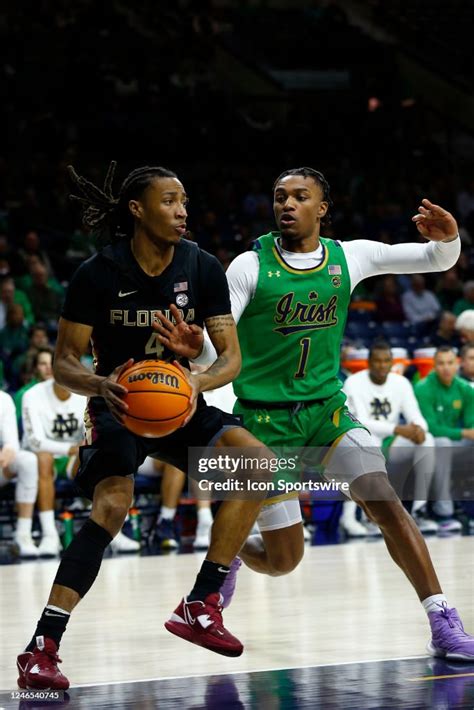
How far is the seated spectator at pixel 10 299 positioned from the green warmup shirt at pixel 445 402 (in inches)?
153

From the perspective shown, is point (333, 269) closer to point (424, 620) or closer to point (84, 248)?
point (424, 620)

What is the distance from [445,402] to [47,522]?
3651 mm

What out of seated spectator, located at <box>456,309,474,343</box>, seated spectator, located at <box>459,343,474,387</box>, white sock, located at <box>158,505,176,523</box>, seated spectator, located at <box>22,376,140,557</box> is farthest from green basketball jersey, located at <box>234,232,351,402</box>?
seated spectator, located at <box>456,309,474,343</box>

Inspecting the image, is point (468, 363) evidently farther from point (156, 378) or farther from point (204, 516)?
Result: point (156, 378)

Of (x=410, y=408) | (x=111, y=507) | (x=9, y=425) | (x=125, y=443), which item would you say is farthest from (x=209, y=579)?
(x=410, y=408)

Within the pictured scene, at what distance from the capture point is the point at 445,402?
10656 mm

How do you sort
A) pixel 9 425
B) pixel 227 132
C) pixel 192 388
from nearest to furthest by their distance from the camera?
pixel 192 388
pixel 9 425
pixel 227 132

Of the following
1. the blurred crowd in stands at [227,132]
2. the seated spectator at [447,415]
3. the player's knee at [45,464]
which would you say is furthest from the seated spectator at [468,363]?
the player's knee at [45,464]

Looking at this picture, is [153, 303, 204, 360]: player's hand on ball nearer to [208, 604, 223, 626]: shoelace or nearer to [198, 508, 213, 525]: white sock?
[208, 604, 223, 626]: shoelace

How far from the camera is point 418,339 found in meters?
13.6

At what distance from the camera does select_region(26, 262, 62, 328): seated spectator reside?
12.4 m

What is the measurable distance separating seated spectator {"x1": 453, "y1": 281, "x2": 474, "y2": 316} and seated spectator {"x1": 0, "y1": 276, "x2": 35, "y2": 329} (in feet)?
16.6

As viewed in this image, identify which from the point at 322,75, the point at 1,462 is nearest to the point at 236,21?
the point at 322,75

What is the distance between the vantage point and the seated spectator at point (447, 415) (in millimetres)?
10336
